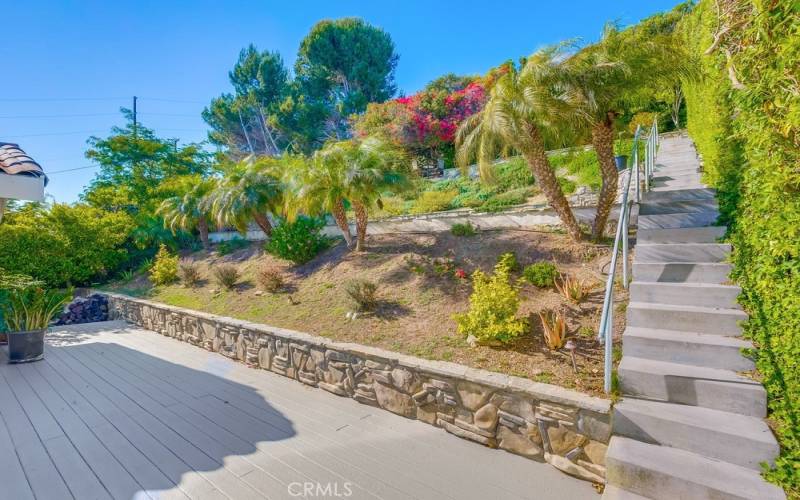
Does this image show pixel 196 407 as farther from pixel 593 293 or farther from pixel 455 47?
pixel 455 47

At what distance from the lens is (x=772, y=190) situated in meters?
2.23

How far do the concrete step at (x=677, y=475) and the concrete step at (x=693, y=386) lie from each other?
42 cm

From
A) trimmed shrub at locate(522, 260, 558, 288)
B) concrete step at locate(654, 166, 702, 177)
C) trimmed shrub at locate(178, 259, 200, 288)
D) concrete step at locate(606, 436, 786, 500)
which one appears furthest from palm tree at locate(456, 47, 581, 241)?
trimmed shrub at locate(178, 259, 200, 288)

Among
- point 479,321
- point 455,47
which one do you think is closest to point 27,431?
point 479,321

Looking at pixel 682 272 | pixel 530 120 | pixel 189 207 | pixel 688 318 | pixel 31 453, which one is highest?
pixel 530 120

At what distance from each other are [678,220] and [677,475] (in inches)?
134

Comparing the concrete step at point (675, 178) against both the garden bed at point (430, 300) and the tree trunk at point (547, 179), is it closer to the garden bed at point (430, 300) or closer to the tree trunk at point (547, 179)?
the tree trunk at point (547, 179)

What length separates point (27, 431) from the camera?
3424 millimetres

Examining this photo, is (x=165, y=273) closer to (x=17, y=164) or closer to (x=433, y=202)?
(x=17, y=164)

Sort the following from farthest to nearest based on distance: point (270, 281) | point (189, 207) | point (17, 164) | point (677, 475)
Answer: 1. point (189, 207)
2. point (270, 281)
3. point (17, 164)
4. point (677, 475)

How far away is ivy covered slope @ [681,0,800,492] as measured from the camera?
1912mm

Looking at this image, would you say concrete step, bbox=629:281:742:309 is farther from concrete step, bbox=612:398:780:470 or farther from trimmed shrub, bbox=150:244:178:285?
trimmed shrub, bbox=150:244:178:285

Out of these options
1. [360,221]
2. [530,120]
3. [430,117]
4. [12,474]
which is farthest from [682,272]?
[430,117]

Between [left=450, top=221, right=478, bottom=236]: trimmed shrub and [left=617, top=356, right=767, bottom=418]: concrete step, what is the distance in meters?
4.25
